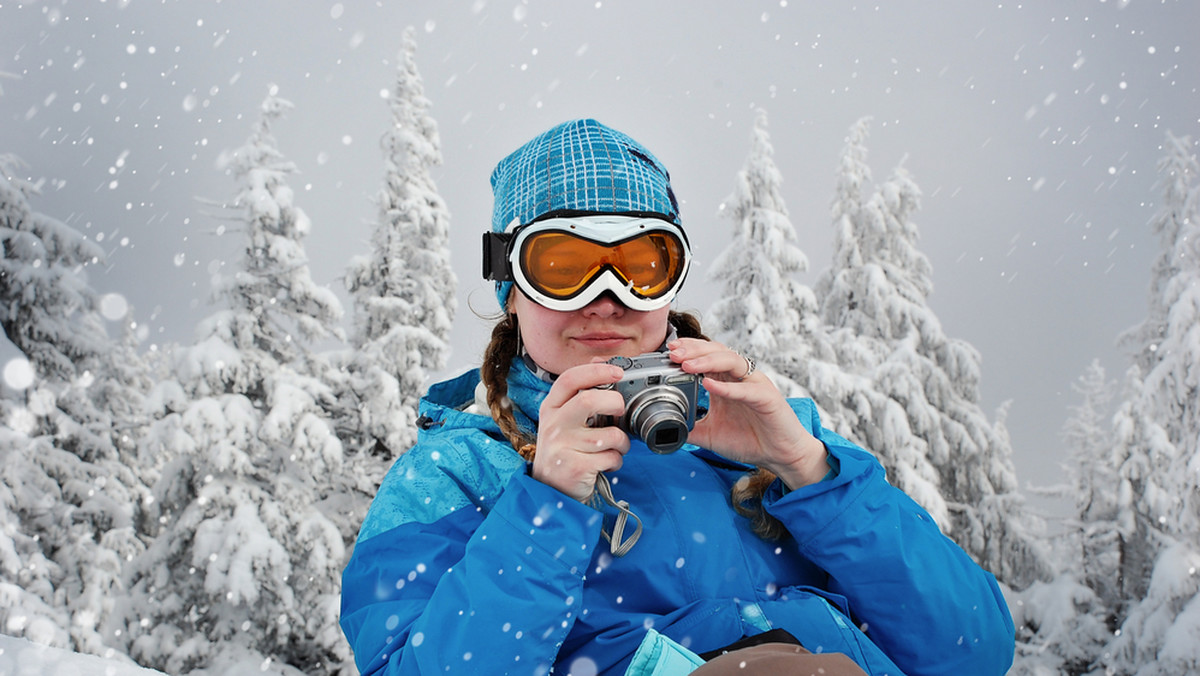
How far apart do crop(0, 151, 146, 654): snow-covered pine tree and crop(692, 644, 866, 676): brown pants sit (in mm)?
13811

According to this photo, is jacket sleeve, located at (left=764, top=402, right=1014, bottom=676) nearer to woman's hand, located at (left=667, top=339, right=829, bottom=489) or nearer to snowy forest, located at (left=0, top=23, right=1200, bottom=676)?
woman's hand, located at (left=667, top=339, right=829, bottom=489)

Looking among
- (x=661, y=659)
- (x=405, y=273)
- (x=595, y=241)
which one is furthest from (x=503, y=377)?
(x=405, y=273)

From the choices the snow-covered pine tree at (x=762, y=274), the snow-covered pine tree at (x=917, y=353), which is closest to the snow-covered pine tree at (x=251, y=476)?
the snow-covered pine tree at (x=762, y=274)

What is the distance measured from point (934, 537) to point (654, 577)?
988 mm

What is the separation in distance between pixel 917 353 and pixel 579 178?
14121 millimetres

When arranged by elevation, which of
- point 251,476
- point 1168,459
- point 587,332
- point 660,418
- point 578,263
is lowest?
point 1168,459

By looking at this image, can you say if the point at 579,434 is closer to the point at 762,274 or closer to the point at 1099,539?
the point at 762,274

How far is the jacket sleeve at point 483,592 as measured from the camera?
1691 mm

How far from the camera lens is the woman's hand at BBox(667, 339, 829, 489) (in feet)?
6.55

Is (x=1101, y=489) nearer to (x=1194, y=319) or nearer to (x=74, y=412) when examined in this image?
(x=1194, y=319)

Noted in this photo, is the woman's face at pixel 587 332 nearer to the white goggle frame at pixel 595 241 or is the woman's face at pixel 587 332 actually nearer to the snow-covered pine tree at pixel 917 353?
the white goggle frame at pixel 595 241

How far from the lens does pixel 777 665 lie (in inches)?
53.7

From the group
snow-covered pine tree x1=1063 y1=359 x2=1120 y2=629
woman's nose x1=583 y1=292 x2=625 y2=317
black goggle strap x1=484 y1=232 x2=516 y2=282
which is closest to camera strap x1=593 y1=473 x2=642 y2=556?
Result: woman's nose x1=583 y1=292 x2=625 y2=317

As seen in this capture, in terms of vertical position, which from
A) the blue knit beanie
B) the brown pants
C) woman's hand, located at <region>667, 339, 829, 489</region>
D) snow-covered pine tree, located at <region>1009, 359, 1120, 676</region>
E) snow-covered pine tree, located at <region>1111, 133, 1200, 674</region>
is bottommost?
snow-covered pine tree, located at <region>1009, 359, 1120, 676</region>
